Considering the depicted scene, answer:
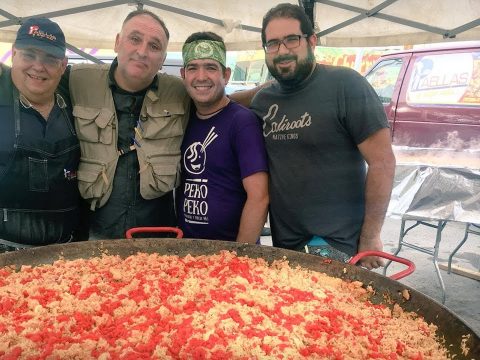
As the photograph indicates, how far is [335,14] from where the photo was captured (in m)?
4.41

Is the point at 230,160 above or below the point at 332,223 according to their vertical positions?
above

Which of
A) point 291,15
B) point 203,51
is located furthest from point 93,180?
point 291,15

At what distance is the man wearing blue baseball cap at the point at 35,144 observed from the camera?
2.44 m

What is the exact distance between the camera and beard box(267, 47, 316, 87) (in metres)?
2.59

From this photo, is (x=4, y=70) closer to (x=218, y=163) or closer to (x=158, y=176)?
(x=158, y=176)

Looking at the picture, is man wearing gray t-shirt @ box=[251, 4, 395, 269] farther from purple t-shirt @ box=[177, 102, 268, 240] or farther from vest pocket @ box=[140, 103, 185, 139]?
vest pocket @ box=[140, 103, 185, 139]

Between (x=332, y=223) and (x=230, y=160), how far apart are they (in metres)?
0.77

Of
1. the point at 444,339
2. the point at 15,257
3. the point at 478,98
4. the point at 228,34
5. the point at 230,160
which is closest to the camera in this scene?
the point at 444,339

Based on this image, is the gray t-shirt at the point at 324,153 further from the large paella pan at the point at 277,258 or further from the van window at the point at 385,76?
the van window at the point at 385,76

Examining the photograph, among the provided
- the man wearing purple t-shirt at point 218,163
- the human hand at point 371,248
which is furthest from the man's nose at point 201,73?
the human hand at point 371,248

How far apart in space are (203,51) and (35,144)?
1.20 meters

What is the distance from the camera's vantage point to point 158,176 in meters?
2.68

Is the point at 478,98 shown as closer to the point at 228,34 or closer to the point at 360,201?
the point at 228,34

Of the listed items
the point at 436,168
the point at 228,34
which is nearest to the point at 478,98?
the point at 436,168
